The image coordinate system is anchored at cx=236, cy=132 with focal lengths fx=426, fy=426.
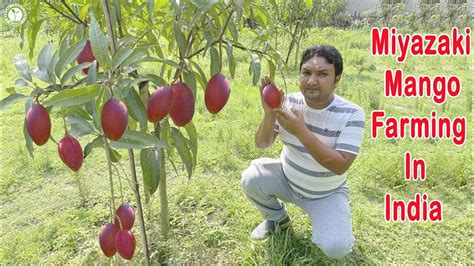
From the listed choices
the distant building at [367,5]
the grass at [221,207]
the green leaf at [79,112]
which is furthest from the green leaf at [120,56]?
the distant building at [367,5]

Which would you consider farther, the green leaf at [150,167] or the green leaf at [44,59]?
the green leaf at [150,167]

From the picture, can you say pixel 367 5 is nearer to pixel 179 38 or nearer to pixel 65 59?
pixel 179 38

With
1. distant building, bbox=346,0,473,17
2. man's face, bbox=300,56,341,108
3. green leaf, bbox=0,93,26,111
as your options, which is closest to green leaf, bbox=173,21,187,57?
green leaf, bbox=0,93,26,111

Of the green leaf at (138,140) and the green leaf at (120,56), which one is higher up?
the green leaf at (120,56)

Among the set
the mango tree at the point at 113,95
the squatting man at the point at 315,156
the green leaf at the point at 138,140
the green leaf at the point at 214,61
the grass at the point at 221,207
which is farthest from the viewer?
the grass at the point at 221,207

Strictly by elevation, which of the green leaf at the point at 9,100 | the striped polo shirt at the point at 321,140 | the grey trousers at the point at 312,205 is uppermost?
the green leaf at the point at 9,100

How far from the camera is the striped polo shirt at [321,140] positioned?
1525 mm

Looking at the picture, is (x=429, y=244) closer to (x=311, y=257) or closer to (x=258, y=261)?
(x=311, y=257)

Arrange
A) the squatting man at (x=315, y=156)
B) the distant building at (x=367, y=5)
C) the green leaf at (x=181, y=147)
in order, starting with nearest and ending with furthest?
the green leaf at (x=181, y=147), the squatting man at (x=315, y=156), the distant building at (x=367, y=5)

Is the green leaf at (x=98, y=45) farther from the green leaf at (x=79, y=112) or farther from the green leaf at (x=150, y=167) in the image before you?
the green leaf at (x=150, y=167)

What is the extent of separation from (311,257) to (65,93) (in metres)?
1.28

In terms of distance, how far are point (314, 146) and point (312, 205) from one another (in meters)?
0.38

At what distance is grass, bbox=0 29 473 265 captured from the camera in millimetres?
1718

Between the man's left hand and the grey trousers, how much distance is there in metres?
0.43
